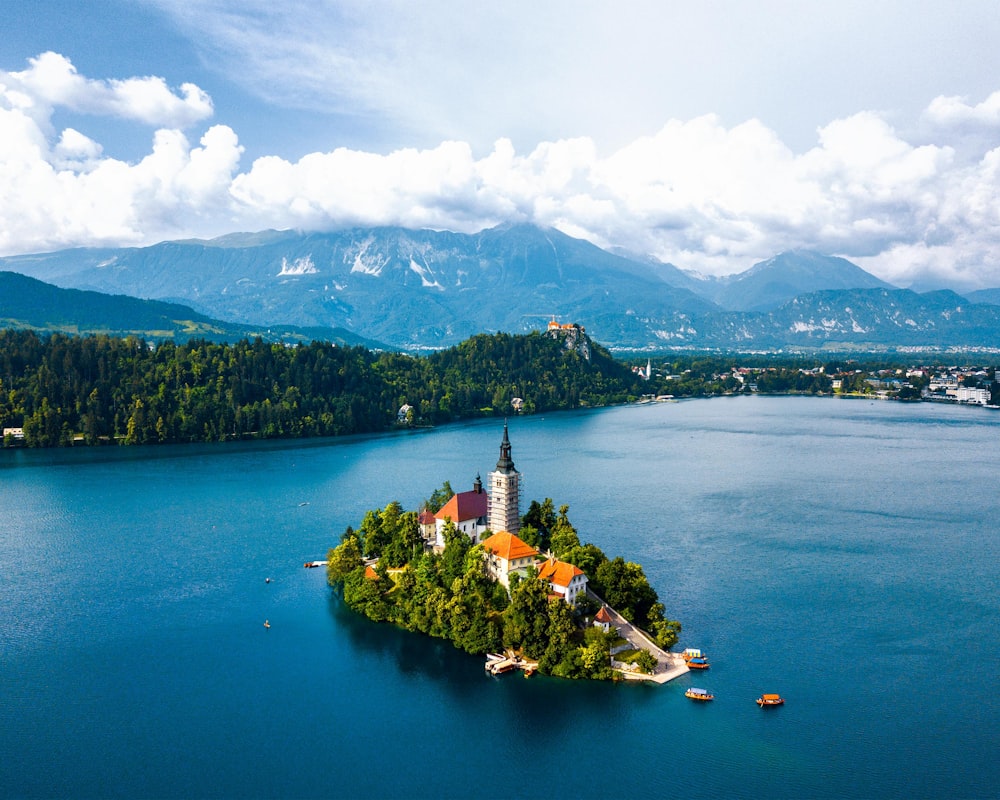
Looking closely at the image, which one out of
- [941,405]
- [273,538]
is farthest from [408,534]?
[941,405]

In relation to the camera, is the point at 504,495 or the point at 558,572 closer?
the point at 558,572

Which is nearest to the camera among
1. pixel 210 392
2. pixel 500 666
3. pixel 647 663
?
pixel 647 663

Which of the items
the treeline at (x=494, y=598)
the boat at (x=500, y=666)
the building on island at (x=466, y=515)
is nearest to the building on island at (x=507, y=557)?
the treeline at (x=494, y=598)

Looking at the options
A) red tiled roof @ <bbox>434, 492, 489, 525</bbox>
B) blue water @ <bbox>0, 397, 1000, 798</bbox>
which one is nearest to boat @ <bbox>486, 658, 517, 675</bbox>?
blue water @ <bbox>0, 397, 1000, 798</bbox>

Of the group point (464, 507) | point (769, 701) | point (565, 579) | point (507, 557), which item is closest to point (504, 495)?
point (464, 507)

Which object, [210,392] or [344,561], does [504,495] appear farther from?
[210,392]

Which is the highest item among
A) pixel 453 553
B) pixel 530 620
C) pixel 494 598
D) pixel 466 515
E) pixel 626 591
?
pixel 466 515

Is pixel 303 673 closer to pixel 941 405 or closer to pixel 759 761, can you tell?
pixel 759 761

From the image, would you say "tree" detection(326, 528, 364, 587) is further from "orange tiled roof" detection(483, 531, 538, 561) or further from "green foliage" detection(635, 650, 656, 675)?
"green foliage" detection(635, 650, 656, 675)
